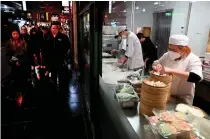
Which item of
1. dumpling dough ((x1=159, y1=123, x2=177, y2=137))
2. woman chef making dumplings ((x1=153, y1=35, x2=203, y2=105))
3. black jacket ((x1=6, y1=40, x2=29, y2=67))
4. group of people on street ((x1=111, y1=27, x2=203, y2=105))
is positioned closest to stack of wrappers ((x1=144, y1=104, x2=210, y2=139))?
dumpling dough ((x1=159, y1=123, x2=177, y2=137))

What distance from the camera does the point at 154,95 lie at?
1.12 meters

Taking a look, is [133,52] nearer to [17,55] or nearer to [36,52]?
[17,55]

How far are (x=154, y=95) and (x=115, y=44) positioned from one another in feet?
8.13

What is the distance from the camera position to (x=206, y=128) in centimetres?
99

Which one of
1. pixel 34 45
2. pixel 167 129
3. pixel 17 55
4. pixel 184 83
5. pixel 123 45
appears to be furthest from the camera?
pixel 34 45

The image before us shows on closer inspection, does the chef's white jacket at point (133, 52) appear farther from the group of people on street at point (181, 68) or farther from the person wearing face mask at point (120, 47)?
the group of people on street at point (181, 68)

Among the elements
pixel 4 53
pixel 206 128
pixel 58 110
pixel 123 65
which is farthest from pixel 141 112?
pixel 4 53

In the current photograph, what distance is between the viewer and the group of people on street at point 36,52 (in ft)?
11.2

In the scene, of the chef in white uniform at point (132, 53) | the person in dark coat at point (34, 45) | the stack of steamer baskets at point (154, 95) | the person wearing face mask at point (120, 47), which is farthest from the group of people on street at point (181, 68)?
the person in dark coat at point (34, 45)

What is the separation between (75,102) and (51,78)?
4.39 ft

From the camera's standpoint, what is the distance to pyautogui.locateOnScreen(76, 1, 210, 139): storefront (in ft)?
4.45

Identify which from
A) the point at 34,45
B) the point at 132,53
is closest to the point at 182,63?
the point at 132,53

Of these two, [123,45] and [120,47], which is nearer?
[123,45]

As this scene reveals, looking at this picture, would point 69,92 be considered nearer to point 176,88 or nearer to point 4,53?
point 4,53
